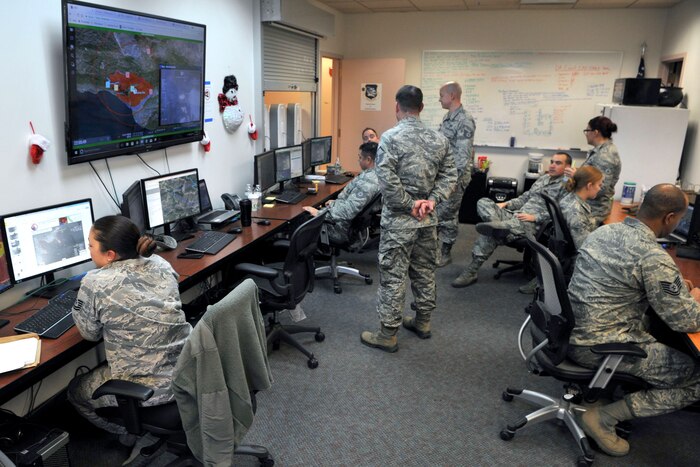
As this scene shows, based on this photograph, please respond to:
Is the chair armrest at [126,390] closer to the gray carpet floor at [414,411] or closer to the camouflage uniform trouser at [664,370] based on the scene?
the gray carpet floor at [414,411]

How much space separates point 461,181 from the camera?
4395 mm

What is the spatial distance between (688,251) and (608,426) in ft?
4.25

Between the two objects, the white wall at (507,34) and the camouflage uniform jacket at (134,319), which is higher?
the white wall at (507,34)

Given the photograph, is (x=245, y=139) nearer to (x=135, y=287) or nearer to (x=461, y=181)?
(x=461, y=181)

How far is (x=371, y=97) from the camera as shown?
6.31m

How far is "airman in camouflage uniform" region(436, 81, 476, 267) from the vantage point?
4.32 m

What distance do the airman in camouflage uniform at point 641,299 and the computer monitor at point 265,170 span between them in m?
2.47

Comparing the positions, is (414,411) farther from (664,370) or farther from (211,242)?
(211,242)

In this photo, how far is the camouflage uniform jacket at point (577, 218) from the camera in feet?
10.4

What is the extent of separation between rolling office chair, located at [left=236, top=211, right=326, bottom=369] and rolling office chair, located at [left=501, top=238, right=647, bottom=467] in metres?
1.15

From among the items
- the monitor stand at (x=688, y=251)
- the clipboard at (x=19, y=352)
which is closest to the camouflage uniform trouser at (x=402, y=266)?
the monitor stand at (x=688, y=251)

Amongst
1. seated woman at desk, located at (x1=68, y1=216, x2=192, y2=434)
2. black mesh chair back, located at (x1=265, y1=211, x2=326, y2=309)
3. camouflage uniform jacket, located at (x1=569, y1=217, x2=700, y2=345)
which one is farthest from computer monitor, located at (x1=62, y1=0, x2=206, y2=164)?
camouflage uniform jacket, located at (x1=569, y1=217, x2=700, y2=345)

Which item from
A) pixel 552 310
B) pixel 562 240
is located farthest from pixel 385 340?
pixel 562 240

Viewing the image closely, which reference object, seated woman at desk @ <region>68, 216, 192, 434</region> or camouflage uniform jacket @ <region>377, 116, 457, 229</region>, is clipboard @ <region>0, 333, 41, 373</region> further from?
camouflage uniform jacket @ <region>377, 116, 457, 229</region>
